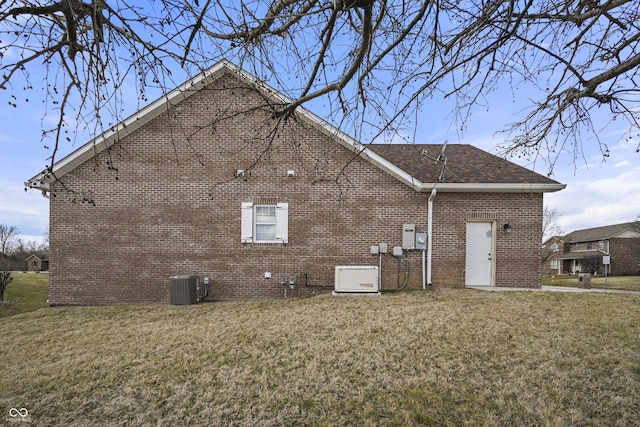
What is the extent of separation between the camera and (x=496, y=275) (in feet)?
31.8

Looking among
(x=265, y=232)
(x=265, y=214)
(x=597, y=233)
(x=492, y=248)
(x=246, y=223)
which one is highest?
(x=265, y=214)

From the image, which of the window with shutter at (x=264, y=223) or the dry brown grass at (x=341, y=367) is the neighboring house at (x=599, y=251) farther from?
the window with shutter at (x=264, y=223)

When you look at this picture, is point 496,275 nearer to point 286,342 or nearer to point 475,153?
point 475,153

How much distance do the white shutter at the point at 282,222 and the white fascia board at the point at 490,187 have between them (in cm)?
405

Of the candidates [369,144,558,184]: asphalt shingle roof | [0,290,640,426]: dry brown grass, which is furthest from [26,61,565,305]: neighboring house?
[0,290,640,426]: dry brown grass

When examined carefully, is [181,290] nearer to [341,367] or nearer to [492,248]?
[341,367]

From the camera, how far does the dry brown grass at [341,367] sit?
3783 mm

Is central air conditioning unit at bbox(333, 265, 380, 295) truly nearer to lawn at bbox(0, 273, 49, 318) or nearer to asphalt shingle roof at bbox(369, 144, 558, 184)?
asphalt shingle roof at bbox(369, 144, 558, 184)

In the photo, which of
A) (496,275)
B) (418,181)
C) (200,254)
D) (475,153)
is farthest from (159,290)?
(475,153)

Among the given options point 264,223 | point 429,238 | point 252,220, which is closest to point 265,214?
point 264,223

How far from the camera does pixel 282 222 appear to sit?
9.68 m

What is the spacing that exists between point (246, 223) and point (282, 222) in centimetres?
105

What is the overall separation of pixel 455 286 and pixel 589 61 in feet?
21.8

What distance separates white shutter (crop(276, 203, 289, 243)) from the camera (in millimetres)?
9633
